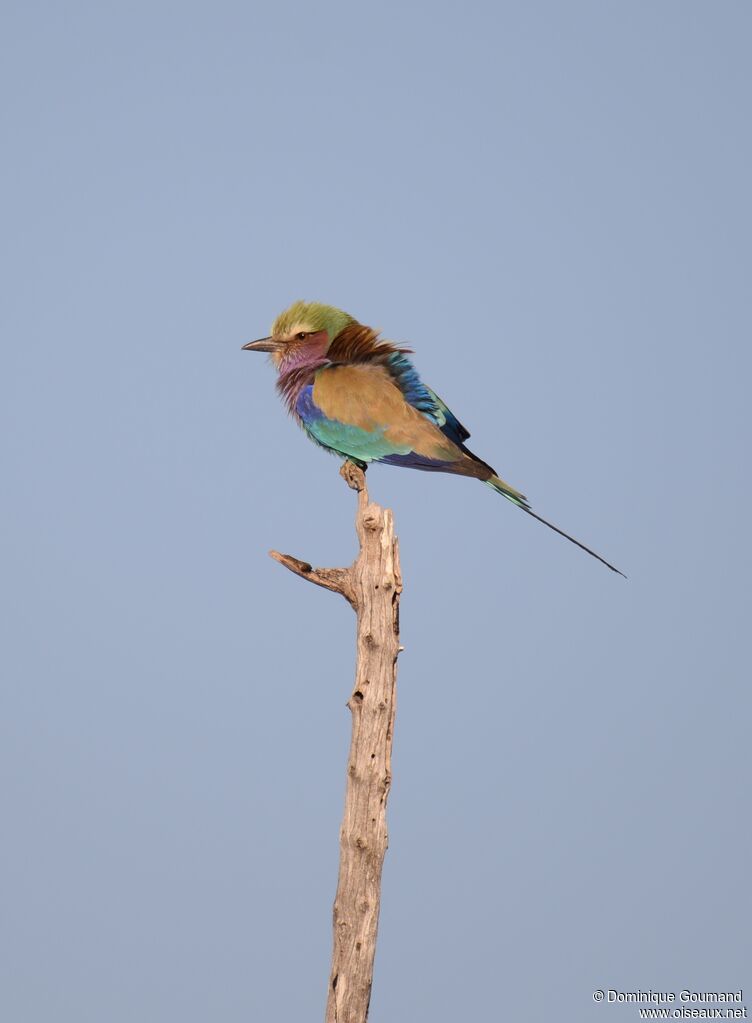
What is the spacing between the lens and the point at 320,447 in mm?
7543

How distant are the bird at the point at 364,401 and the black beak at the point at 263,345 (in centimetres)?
8

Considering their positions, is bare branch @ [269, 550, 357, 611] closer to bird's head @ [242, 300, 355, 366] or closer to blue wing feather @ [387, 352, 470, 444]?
blue wing feather @ [387, 352, 470, 444]

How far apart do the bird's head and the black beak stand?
0.06 m

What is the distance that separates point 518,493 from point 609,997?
9.94 ft

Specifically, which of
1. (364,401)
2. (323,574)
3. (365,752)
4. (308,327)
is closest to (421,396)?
(364,401)

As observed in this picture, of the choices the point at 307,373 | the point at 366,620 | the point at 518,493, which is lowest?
the point at 366,620

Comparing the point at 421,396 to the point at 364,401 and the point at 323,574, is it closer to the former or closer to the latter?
the point at 364,401

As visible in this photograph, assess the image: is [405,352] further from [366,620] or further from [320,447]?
[366,620]

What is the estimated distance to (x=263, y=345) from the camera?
7.86 metres

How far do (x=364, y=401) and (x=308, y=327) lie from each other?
31.4 inches

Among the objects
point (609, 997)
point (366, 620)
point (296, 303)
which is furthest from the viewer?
point (296, 303)

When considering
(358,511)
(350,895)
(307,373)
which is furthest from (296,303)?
(350,895)

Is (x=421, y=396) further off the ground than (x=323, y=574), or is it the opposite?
(x=421, y=396)

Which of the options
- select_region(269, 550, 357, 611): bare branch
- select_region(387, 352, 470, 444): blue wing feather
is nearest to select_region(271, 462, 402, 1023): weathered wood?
select_region(269, 550, 357, 611): bare branch
